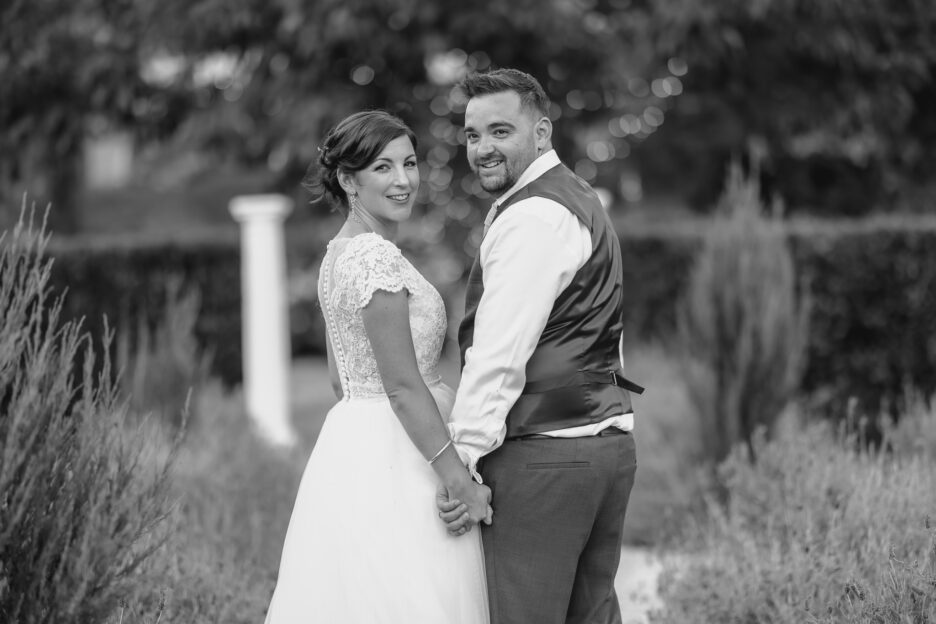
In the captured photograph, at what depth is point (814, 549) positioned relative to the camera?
3.73 m

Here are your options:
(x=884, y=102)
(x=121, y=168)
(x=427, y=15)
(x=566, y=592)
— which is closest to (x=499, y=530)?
(x=566, y=592)

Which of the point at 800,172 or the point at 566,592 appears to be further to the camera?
the point at 800,172

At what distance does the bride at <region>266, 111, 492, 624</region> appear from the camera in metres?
2.85

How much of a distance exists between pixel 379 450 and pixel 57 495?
883 millimetres

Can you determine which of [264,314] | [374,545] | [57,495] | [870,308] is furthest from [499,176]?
[870,308]

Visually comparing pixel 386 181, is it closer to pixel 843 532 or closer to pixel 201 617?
pixel 201 617

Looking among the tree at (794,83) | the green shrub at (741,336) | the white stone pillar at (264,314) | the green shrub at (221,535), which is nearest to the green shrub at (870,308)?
the green shrub at (741,336)

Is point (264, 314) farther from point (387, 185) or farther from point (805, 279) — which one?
point (387, 185)

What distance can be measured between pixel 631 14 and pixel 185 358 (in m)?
7.23

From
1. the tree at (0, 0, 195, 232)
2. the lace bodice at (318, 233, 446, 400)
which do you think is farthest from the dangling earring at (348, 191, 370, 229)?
the tree at (0, 0, 195, 232)

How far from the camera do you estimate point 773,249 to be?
629 centimetres

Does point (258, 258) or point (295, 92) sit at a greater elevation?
point (295, 92)

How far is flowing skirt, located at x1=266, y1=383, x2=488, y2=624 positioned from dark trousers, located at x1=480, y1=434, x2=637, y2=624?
0.36 ft

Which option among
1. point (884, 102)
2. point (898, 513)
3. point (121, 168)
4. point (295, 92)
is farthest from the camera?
point (121, 168)
